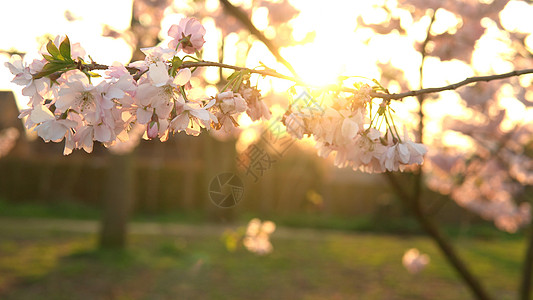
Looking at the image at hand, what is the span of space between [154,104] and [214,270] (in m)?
6.27

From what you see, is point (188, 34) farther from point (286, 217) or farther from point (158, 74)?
point (286, 217)

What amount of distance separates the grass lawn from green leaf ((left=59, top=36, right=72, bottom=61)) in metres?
4.86

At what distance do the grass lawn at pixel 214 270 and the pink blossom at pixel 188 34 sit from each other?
480cm

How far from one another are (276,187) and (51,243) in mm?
9095

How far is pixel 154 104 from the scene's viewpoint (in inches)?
39.6

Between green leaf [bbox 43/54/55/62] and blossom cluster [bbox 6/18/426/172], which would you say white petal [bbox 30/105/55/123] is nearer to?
blossom cluster [bbox 6/18/426/172]

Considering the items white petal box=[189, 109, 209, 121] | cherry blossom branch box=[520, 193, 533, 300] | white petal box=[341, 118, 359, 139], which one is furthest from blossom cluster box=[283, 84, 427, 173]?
cherry blossom branch box=[520, 193, 533, 300]

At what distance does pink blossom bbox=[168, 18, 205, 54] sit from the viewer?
3.89 feet

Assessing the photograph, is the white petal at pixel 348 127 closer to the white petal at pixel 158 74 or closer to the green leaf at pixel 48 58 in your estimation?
the white petal at pixel 158 74

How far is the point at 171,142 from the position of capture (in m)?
21.0

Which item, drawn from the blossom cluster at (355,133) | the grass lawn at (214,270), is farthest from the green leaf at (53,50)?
the grass lawn at (214,270)

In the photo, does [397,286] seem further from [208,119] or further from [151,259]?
[208,119]

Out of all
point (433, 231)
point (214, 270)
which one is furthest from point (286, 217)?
point (433, 231)

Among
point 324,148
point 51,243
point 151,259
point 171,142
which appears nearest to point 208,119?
point 324,148
